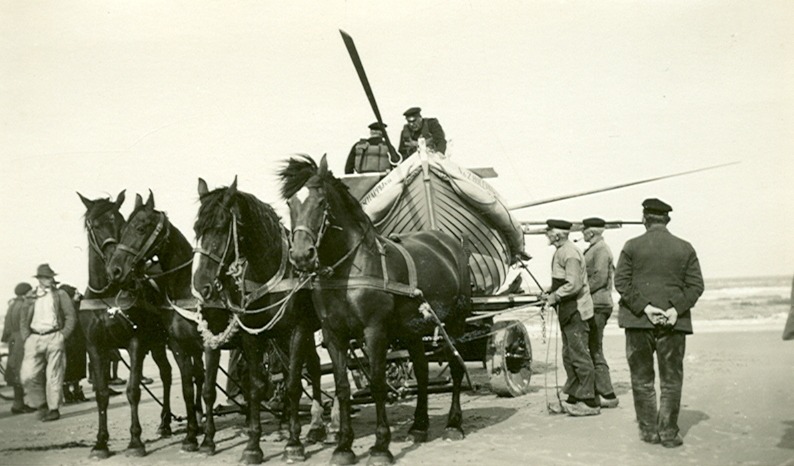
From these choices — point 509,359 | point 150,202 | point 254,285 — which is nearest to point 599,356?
point 509,359

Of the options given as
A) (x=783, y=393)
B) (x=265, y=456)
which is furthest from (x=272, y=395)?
(x=783, y=393)

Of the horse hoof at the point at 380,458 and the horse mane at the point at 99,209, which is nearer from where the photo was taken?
the horse hoof at the point at 380,458

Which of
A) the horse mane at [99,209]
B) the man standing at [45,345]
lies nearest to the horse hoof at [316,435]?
the horse mane at [99,209]

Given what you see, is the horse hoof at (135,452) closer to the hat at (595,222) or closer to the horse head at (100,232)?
the horse head at (100,232)

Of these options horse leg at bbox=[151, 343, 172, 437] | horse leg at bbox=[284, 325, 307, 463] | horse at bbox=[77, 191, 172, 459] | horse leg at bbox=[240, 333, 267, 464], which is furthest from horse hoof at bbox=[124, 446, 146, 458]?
horse leg at bbox=[284, 325, 307, 463]

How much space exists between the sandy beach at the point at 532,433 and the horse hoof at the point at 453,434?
4.3 inches

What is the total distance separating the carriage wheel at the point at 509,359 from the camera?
988 cm

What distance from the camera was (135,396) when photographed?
25.1 feet

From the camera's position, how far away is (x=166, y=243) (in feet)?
25.4

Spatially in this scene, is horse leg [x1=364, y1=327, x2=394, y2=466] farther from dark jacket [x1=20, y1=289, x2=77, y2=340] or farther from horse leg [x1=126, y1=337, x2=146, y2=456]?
dark jacket [x1=20, y1=289, x2=77, y2=340]

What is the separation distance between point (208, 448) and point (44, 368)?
15.9ft

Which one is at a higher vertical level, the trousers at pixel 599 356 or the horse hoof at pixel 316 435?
the trousers at pixel 599 356

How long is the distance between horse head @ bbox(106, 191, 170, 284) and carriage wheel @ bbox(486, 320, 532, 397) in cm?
410

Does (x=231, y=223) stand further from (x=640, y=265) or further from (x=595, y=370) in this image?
(x=595, y=370)
